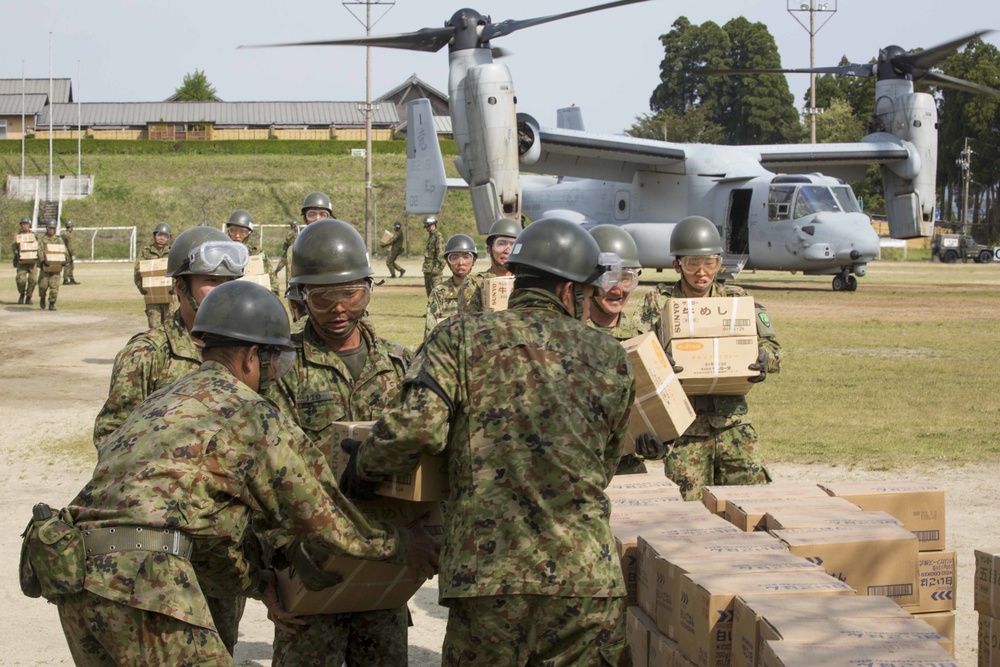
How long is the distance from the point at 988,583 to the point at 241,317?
3.00 meters

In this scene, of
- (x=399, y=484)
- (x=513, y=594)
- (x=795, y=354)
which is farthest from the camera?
(x=795, y=354)

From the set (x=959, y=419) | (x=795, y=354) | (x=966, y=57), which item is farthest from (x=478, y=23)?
(x=966, y=57)

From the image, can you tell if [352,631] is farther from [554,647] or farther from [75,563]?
[75,563]

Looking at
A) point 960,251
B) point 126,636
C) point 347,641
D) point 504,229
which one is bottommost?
point 347,641

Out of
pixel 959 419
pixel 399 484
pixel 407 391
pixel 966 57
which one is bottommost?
pixel 959 419

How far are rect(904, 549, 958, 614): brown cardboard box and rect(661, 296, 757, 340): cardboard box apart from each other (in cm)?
190

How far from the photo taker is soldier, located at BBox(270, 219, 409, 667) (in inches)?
177

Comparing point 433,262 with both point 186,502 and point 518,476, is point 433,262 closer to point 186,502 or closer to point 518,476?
point 518,476

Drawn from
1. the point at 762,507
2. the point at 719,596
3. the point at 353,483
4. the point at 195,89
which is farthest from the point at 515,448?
the point at 195,89

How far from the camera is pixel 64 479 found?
996cm

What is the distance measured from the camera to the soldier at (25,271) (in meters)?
27.7

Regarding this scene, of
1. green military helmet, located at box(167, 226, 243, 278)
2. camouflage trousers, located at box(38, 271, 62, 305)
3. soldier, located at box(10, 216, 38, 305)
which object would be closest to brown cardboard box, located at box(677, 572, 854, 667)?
green military helmet, located at box(167, 226, 243, 278)

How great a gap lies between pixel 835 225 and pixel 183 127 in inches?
2741

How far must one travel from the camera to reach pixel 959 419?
12.1 meters
